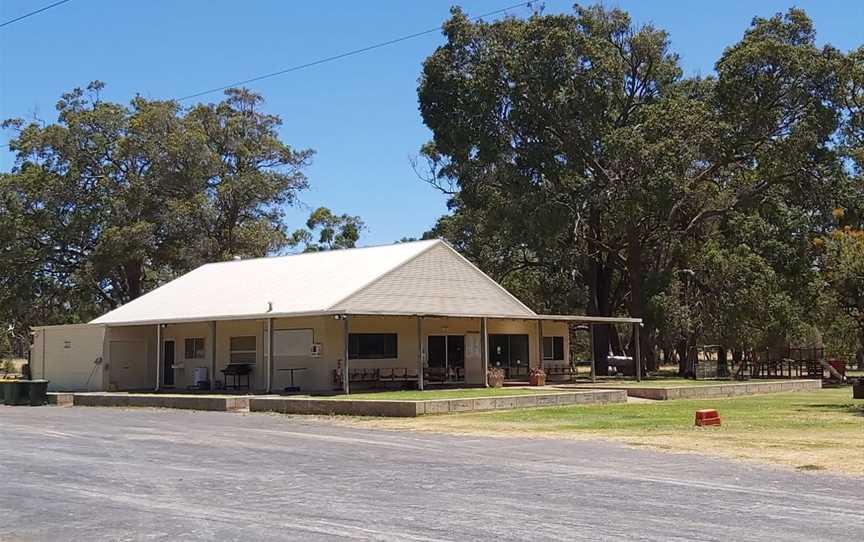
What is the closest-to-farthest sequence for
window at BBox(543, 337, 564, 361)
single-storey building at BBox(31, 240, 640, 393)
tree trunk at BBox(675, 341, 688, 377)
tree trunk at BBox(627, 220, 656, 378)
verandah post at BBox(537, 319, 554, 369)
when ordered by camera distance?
single-storey building at BBox(31, 240, 640, 393) < verandah post at BBox(537, 319, 554, 369) < window at BBox(543, 337, 564, 361) < tree trunk at BBox(627, 220, 656, 378) < tree trunk at BBox(675, 341, 688, 377)

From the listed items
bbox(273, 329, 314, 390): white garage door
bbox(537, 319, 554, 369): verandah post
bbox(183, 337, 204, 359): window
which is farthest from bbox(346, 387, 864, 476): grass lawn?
bbox(183, 337, 204, 359): window

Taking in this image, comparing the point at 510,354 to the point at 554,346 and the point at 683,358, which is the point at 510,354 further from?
the point at 683,358

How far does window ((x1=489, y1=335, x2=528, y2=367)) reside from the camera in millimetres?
34781

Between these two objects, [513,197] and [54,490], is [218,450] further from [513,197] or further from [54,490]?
[513,197]

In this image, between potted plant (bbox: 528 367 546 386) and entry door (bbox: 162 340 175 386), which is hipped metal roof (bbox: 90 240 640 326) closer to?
entry door (bbox: 162 340 175 386)

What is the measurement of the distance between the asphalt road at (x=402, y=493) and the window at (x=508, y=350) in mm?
18352

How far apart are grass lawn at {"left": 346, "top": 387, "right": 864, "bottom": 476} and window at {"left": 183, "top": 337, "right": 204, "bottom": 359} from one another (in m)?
14.1

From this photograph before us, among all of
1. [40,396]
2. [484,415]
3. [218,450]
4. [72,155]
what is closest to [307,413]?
[484,415]

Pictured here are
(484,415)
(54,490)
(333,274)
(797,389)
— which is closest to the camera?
(54,490)

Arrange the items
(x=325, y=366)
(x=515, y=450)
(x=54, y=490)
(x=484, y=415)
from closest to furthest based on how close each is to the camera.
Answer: (x=54, y=490) < (x=515, y=450) < (x=484, y=415) < (x=325, y=366)

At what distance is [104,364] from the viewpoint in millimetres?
33469

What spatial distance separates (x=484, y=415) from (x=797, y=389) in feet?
58.6

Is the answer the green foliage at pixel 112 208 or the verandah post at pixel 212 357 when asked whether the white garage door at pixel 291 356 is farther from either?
the green foliage at pixel 112 208

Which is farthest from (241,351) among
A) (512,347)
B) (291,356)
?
(512,347)
